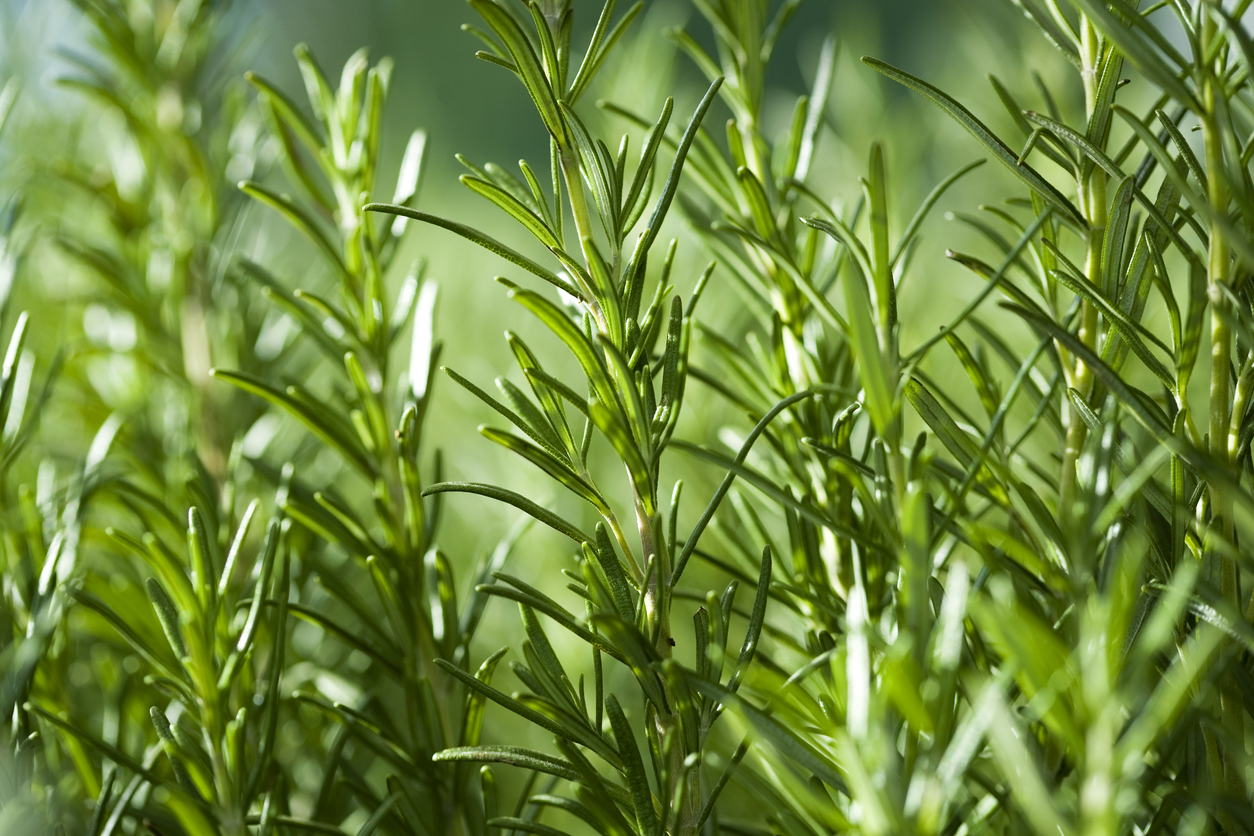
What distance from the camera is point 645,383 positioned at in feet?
0.71

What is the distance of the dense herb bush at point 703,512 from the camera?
163 mm

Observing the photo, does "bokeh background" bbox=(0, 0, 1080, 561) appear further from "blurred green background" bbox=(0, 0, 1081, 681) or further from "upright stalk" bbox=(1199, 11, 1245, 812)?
"upright stalk" bbox=(1199, 11, 1245, 812)

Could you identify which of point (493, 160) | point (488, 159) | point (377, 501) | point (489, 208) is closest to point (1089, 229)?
point (377, 501)

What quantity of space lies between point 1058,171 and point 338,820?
0.61 m

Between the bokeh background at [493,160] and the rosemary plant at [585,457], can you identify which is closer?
the rosemary plant at [585,457]

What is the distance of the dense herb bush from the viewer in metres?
0.16

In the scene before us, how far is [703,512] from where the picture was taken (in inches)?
11.8

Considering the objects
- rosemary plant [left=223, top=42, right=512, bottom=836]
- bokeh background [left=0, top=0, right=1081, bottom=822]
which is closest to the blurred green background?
bokeh background [left=0, top=0, right=1081, bottom=822]

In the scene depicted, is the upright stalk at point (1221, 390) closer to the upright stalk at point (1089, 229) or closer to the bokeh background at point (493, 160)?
the upright stalk at point (1089, 229)

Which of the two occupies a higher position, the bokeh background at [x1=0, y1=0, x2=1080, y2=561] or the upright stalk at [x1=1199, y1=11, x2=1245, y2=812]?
the bokeh background at [x1=0, y1=0, x2=1080, y2=561]

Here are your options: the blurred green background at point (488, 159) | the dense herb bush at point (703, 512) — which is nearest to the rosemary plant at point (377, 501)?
the dense herb bush at point (703, 512)

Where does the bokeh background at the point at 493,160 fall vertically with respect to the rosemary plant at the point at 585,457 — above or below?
above

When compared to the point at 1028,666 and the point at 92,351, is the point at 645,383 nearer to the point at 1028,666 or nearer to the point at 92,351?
the point at 1028,666

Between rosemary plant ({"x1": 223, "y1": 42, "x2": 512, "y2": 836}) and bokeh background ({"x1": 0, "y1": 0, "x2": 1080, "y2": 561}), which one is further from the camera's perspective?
bokeh background ({"x1": 0, "y1": 0, "x2": 1080, "y2": 561})
